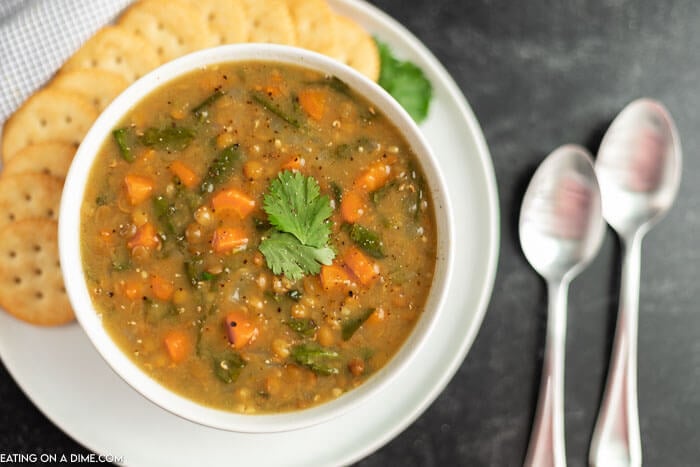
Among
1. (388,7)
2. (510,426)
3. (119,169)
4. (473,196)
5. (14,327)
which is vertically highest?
(388,7)

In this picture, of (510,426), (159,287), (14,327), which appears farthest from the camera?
(510,426)

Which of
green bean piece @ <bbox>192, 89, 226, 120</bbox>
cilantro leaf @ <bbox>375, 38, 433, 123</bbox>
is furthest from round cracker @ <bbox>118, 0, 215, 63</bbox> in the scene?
cilantro leaf @ <bbox>375, 38, 433, 123</bbox>

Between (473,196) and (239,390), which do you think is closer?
(239,390)

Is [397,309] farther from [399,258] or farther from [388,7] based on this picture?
[388,7]

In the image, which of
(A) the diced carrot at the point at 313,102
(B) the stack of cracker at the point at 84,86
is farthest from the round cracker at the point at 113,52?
(A) the diced carrot at the point at 313,102

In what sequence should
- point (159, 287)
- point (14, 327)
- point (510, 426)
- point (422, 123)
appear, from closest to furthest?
1. point (159, 287)
2. point (14, 327)
3. point (422, 123)
4. point (510, 426)

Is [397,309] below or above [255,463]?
above

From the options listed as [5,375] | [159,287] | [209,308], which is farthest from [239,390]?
[5,375]

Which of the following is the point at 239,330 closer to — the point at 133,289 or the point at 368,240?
the point at 133,289
